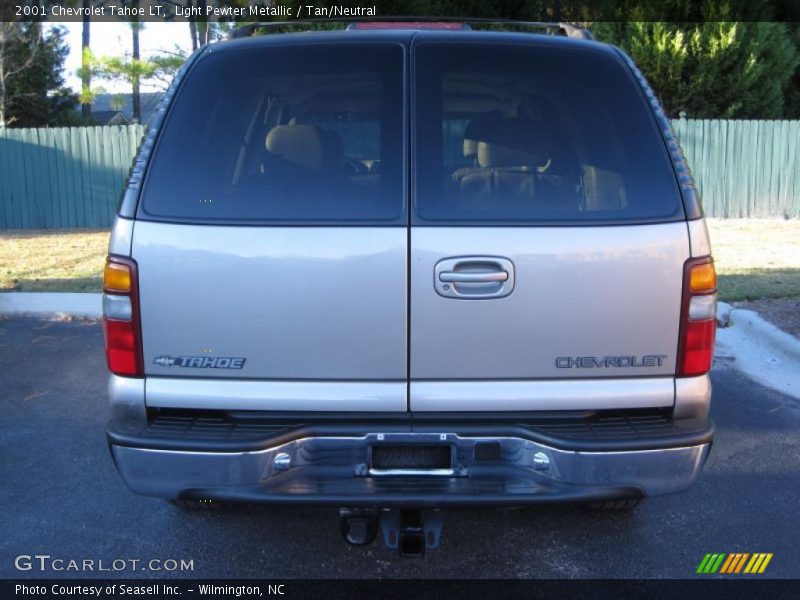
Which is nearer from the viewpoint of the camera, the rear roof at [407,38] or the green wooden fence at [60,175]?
the rear roof at [407,38]

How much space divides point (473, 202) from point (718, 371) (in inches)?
158

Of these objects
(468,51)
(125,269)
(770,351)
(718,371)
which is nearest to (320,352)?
(125,269)

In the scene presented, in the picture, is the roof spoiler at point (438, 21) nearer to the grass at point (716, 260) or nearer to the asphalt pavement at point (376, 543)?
the asphalt pavement at point (376, 543)

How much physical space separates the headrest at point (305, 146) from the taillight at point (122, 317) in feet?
2.33

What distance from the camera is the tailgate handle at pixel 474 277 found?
271 cm

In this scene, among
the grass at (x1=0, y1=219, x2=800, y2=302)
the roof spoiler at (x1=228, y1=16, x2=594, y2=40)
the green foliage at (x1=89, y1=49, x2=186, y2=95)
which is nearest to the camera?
the roof spoiler at (x1=228, y1=16, x2=594, y2=40)

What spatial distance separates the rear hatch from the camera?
2.73 m

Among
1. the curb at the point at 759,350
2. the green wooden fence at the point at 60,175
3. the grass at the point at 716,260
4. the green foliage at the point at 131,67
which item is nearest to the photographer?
the curb at the point at 759,350

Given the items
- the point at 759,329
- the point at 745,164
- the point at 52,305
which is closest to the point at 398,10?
the point at 745,164

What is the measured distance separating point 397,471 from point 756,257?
369 inches

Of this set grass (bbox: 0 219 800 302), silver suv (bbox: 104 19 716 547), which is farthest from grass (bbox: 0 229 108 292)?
silver suv (bbox: 104 19 716 547)

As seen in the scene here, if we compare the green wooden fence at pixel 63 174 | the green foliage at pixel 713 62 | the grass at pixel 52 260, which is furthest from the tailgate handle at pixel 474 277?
the green foliage at pixel 713 62

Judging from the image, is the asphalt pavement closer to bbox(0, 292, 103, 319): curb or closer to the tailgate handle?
the tailgate handle

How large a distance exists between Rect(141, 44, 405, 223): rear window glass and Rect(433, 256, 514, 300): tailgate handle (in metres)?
0.23
